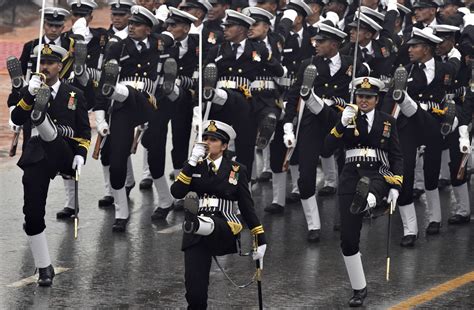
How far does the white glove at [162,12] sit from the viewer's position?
18778 mm

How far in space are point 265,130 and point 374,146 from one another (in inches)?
107

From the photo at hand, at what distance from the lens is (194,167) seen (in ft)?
39.3

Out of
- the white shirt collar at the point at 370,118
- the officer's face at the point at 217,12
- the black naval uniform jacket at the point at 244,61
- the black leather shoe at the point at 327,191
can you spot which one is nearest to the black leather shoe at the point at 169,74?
the black naval uniform jacket at the point at 244,61

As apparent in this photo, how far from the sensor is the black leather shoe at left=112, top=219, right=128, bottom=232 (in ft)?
53.2

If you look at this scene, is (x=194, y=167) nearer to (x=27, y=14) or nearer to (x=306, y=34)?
(x=306, y=34)

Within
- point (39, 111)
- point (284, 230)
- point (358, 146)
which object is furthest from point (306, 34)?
point (39, 111)

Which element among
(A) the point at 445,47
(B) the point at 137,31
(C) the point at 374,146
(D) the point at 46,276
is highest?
(B) the point at 137,31

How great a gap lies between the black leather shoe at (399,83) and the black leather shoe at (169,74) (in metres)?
2.66

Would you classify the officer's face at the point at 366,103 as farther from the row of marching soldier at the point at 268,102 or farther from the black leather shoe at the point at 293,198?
the black leather shoe at the point at 293,198

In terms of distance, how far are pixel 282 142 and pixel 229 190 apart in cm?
544

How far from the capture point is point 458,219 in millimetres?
17078

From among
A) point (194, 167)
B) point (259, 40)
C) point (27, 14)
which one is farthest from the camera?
point (27, 14)

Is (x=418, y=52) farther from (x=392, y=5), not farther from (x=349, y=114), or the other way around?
(x=392, y=5)

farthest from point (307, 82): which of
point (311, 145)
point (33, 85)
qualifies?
point (33, 85)
